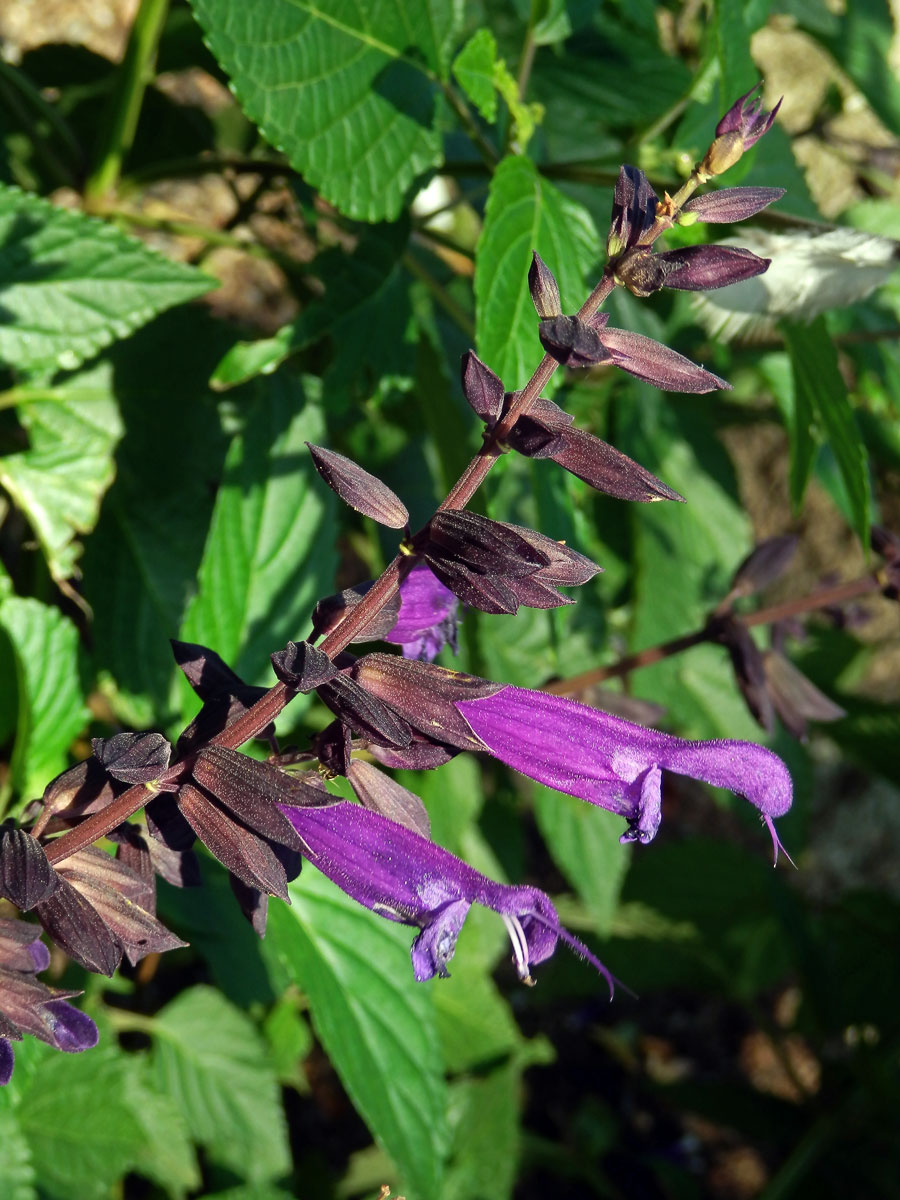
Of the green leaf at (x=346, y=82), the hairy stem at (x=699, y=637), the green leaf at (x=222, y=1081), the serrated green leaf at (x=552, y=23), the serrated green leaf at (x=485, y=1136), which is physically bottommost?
the serrated green leaf at (x=485, y=1136)

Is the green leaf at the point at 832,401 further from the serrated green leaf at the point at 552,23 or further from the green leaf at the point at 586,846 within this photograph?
the green leaf at the point at 586,846

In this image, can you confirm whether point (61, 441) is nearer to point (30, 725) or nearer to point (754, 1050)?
point (30, 725)

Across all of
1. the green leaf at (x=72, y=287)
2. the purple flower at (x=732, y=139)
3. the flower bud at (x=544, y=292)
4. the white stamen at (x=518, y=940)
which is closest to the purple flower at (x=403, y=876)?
the white stamen at (x=518, y=940)

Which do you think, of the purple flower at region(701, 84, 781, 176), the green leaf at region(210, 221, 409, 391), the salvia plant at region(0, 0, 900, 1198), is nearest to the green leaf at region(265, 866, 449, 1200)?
the salvia plant at region(0, 0, 900, 1198)

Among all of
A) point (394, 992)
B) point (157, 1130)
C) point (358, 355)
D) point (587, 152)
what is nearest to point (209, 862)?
point (394, 992)

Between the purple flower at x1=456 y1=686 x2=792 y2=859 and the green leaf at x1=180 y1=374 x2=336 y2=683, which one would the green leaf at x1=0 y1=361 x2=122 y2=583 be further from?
the purple flower at x1=456 y1=686 x2=792 y2=859

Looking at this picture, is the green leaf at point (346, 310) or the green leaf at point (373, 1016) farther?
the green leaf at point (346, 310)
